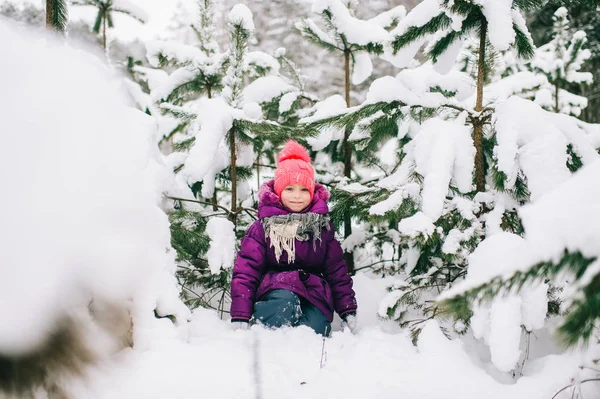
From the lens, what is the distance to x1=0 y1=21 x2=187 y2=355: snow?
23.4 inches

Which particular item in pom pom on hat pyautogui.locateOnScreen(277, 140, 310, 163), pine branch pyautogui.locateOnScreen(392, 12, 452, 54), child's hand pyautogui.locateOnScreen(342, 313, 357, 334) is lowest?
Answer: child's hand pyautogui.locateOnScreen(342, 313, 357, 334)

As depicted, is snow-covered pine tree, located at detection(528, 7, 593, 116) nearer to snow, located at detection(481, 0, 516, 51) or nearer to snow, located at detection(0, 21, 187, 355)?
snow, located at detection(481, 0, 516, 51)

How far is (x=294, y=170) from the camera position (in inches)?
119

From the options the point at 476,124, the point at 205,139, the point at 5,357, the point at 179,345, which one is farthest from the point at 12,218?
the point at 476,124

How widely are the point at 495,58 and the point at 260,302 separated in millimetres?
2345

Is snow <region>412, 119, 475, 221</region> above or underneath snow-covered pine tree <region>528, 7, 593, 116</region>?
underneath

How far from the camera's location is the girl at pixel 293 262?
9.09 ft

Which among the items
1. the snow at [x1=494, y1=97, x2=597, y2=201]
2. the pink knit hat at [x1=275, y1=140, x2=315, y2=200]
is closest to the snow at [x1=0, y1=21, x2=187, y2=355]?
the snow at [x1=494, y1=97, x2=597, y2=201]

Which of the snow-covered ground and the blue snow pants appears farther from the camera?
the blue snow pants

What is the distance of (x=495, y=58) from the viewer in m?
2.69

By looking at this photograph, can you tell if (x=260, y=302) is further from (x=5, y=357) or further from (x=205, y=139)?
(x=5, y=357)

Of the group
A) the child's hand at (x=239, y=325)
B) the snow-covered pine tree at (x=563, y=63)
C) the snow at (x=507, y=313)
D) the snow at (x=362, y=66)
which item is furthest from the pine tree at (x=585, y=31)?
the child's hand at (x=239, y=325)

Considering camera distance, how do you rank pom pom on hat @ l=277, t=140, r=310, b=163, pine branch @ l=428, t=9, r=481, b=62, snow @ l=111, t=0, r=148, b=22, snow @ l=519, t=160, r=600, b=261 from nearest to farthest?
snow @ l=519, t=160, r=600, b=261 < pine branch @ l=428, t=9, r=481, b=62 < pom pom on hat @ l=277, t=140, r=310, b=163 < snow @ l=111, t=0, r=148, b=22

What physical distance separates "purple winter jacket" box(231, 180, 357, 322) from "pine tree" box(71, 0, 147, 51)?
271 centimetres
